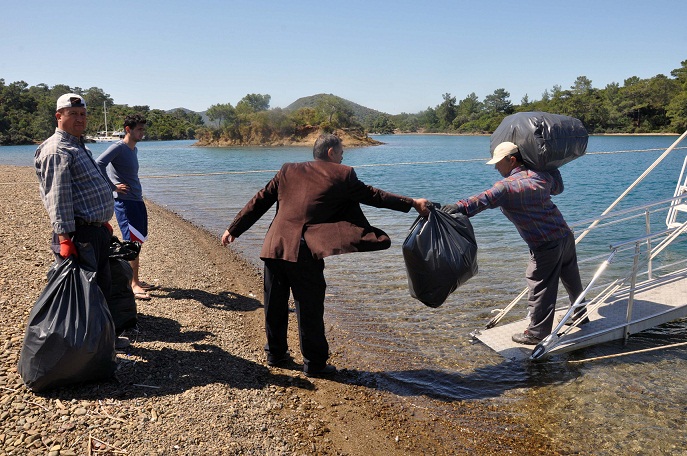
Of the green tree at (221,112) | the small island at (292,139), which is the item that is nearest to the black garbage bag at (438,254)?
the small island at (292,139)

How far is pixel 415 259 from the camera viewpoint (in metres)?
4.14

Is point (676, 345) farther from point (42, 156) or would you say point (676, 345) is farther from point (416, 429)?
point (42, 156)

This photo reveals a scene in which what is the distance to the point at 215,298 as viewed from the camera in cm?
645

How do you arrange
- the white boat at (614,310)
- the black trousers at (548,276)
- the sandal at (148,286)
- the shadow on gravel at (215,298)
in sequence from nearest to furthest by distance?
the black trousers at (548,276)
the white boat at (614,310)
the shadow on gravel at (215,298)
the sandal at (148,286)

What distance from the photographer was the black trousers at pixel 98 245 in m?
3.67

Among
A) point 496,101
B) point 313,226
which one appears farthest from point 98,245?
point 496,101

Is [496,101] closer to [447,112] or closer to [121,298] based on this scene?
[447,112]

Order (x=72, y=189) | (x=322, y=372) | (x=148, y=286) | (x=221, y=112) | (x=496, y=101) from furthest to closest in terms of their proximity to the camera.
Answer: (x=496, y=101)
(x=221, y=112)
(x=148, y=286)
(x=322, y=372)
(x=72, y=189)

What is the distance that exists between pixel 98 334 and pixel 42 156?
1282 millimetres

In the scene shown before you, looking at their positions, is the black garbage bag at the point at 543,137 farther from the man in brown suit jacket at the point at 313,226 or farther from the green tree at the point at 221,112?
the green tree at the point at 221,112

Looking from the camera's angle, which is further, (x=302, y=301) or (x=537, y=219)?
(x=537, y=219)

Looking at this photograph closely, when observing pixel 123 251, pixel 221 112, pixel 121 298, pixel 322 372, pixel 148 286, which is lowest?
pixel 322 372

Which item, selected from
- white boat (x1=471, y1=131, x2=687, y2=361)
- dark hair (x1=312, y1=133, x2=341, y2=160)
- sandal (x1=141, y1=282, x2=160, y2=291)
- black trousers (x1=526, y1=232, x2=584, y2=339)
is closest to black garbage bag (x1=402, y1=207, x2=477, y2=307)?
black trousers (x1=526, y1=232, x2=584, y2=339)

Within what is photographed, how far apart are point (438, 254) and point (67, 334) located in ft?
8.86
